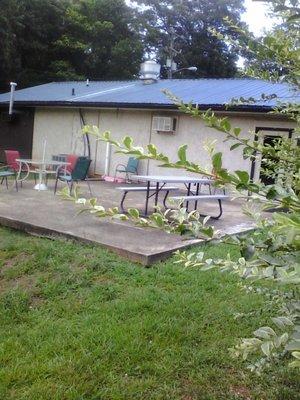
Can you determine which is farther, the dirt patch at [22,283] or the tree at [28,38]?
the tree at [28,38]

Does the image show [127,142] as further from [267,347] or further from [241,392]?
[241,392]

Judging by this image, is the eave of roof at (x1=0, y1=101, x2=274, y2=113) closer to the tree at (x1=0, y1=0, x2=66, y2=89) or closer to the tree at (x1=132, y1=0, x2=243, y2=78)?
the tree at (x1=0, y1=0, x2=66, y2=89)

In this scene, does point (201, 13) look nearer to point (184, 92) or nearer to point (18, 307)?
point (184, 92)

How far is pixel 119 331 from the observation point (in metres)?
3.10

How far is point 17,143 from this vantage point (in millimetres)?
17688

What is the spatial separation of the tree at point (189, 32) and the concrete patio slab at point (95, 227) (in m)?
28.2

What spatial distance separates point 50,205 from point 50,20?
23.1 meters

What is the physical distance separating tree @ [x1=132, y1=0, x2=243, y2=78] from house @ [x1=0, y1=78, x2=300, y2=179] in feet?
57.1

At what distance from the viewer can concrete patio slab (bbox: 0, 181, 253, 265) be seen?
4832 millimetres

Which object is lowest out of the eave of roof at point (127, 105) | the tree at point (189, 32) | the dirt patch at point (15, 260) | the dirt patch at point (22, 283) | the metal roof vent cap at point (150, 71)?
the dirt patch at point (22, 283)

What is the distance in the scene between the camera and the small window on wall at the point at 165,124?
42.4ft

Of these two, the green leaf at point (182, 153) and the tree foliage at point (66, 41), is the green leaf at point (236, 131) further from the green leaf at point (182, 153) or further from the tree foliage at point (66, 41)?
the tree foliage at point (66, 41)

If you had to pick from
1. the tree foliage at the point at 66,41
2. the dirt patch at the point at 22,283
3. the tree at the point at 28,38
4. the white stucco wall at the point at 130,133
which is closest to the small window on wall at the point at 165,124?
the white stucco wall at the point at 130,133

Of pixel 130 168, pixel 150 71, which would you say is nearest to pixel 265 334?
pixel 130 168
